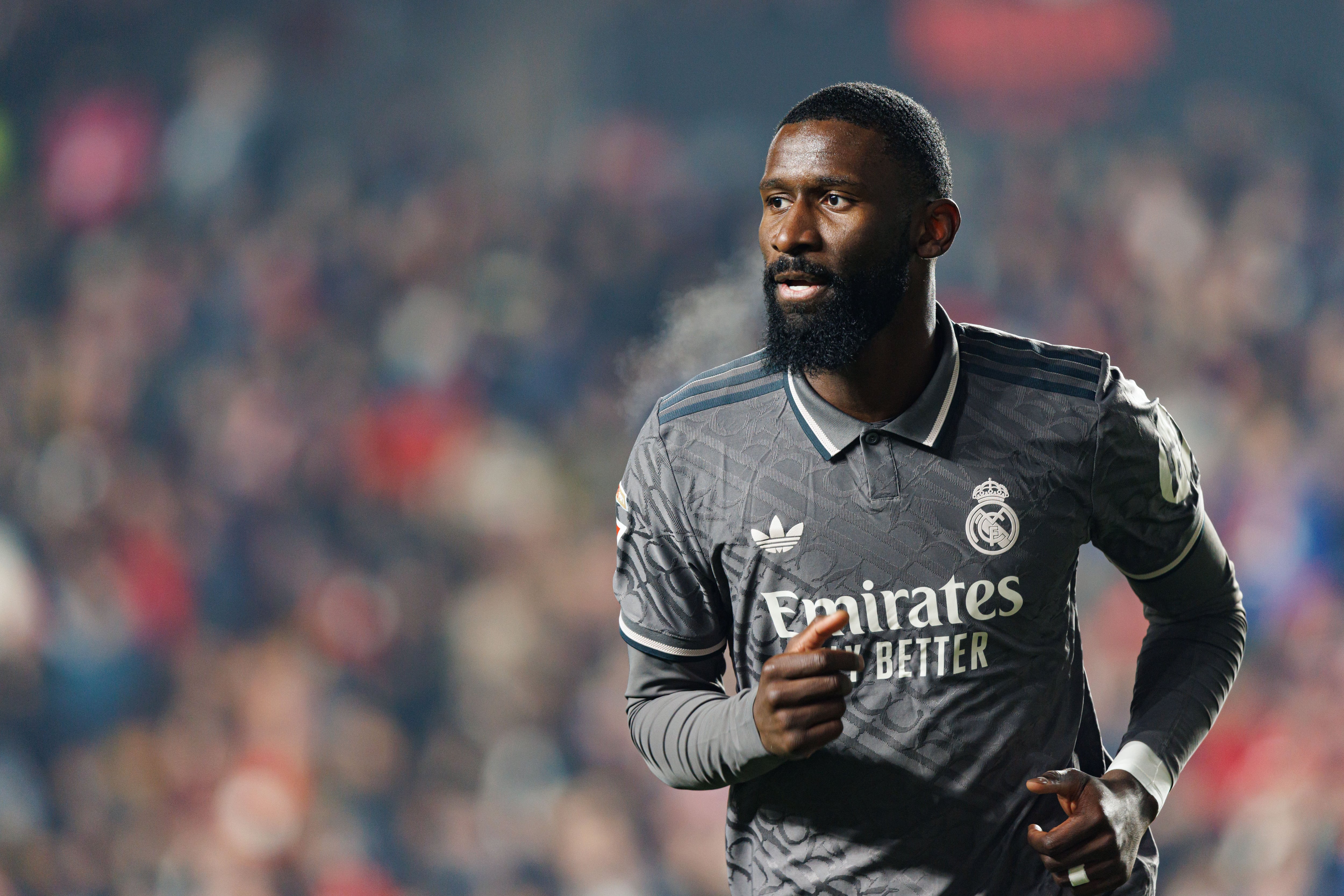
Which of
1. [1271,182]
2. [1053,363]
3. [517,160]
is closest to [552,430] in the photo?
[517,160]

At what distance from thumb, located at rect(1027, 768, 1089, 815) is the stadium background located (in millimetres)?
2622

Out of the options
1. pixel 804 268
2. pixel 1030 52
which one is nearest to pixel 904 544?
pixel 804 268

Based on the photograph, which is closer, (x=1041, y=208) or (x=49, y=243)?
(x=1041, y=208)

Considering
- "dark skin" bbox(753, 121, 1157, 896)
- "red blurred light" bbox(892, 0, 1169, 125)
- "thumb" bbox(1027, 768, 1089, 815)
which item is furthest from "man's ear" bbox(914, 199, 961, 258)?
"red blurred light" bbox(892, 0, 1169, 125)

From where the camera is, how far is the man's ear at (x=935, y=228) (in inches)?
64.4

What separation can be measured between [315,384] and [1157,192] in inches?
140

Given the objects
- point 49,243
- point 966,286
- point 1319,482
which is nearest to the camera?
point 1319,482

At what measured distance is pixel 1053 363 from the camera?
1.64 meters

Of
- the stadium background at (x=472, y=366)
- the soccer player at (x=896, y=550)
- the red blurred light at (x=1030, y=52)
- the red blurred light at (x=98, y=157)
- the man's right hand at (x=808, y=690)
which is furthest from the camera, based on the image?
the red blurred light at (x=98, y=157)

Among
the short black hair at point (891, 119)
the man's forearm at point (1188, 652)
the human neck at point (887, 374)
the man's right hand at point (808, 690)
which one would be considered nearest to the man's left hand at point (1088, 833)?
the man's forearm at point (1188, 652)

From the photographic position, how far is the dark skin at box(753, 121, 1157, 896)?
53.5 inches

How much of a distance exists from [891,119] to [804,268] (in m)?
0.22

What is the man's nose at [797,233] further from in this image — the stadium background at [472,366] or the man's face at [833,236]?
the stadium background at [472,366]

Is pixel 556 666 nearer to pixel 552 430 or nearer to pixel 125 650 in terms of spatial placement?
pixel 552 430
